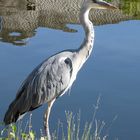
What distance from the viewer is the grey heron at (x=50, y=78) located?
238 inches

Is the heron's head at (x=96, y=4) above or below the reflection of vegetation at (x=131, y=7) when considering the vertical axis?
above

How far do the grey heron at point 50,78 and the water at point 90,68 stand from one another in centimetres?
129

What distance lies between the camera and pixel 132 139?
7.50m

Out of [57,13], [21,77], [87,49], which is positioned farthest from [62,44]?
[87,49]

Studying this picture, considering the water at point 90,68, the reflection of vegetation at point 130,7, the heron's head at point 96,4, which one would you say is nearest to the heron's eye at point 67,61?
the heron's head at point 96,4

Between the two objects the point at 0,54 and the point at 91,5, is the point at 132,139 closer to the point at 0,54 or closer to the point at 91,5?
the point at 91,5

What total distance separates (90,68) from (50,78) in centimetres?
382

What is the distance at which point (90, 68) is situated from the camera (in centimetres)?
998

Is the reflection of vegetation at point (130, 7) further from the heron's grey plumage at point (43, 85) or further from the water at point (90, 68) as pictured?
the heron's grey plumage at point (43, 85)

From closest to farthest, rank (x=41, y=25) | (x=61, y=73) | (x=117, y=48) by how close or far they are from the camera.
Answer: (x=61, y=73), (x=117, y=48), (x=41, y=25)

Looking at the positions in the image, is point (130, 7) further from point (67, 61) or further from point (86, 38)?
point (67, 61)

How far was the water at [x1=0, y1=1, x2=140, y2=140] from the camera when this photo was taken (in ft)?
26.5

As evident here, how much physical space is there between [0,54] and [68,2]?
18.5ft

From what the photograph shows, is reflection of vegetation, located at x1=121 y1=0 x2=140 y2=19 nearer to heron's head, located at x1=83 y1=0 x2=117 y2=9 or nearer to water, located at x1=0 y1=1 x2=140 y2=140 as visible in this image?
water, located at x1=0 y1=1 x2=140 y2=140
